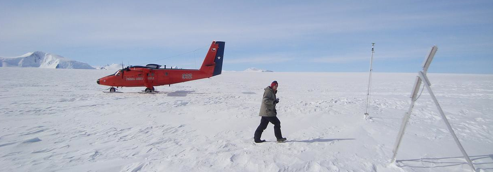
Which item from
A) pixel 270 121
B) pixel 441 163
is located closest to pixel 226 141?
pixel 270 121

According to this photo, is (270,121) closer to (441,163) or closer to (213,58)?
(441,163)

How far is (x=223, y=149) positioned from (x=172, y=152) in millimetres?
1182

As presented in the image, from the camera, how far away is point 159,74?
1755 centimetres

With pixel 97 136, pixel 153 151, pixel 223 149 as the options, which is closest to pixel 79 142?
pixel 97 136

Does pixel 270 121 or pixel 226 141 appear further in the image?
pixel 226 141

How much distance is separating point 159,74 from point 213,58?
4.47m

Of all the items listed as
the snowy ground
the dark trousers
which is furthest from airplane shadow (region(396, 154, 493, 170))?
the dark trousers

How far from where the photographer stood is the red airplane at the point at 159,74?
17.0m

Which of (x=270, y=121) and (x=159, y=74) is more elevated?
(x=159, y=74)

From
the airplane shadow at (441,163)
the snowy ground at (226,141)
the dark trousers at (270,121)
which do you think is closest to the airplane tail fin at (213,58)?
the snowy ground at (226,141)

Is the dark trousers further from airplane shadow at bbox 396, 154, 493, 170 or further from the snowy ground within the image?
airplane shadow at bbox 396, 154, 493, 170

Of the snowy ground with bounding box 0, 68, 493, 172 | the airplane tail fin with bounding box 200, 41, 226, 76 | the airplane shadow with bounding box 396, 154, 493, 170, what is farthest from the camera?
the airplane tail fin with bounding box 200, 41, 226, 76

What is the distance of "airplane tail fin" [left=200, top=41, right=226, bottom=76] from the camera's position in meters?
18.5

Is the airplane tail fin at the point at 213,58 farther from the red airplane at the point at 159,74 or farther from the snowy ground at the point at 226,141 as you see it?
the snowy ground at the point at 226,141
